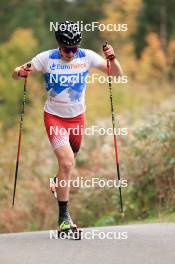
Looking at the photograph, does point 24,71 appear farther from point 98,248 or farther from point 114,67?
point 98,248

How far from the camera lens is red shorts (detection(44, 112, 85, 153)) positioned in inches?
392

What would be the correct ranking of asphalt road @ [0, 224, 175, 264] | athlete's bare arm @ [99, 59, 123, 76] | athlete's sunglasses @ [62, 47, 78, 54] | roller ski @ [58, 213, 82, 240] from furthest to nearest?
athlete's bare arm @ [99, 59, 123, 76] < athlete's sunglasses @ [62, 47, 78, 54] < roller ski @ [58, 213, 82, 240] < asphalt road @ [0, 224, 175, 264]

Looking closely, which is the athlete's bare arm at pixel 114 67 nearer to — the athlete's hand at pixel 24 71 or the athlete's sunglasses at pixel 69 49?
the athlete's sunglasses at pixel 69 49

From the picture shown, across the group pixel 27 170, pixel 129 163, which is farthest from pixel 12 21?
pixel 129 163

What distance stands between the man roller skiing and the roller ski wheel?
0.01 m

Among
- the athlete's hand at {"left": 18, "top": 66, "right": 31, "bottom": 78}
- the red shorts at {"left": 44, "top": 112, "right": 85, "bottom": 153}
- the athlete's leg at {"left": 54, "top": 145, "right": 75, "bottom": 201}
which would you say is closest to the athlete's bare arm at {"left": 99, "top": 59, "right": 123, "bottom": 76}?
the red shorts at {"left": 44, "top": 112, "right": 85, "bottom": 153}

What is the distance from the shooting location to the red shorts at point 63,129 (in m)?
9.95

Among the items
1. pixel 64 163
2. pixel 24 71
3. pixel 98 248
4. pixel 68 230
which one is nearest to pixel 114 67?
pixel 24 71

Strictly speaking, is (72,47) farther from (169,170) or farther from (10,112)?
(10,112)

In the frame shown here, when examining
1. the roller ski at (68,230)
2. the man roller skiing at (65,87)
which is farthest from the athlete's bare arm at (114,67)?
the roller ski at (68,230)

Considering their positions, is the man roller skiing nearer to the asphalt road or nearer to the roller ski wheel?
the roller ski wheel

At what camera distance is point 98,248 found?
8961mm

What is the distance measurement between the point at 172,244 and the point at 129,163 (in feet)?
18.7

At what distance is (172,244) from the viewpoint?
9078mm
